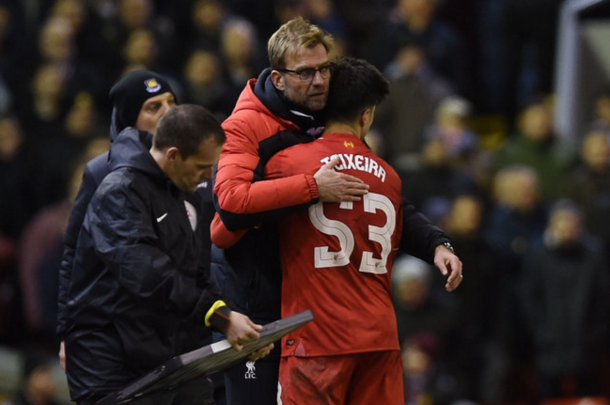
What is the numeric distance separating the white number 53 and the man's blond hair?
Result: 2.26ft

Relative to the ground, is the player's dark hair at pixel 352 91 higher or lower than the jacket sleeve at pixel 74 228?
higher

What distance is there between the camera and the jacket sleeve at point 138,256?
511 cm

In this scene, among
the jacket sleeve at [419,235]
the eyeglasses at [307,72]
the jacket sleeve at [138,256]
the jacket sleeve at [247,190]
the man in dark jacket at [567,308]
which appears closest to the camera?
the jacket sleeve at [138,256]

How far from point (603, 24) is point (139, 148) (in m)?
7.55

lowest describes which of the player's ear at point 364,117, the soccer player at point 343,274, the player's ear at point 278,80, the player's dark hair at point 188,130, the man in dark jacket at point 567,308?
the man in dark jacket at point 567,308

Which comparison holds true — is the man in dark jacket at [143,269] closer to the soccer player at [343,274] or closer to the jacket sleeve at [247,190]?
the jacket sleeve at [247,190]

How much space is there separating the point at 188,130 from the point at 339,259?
866 mm

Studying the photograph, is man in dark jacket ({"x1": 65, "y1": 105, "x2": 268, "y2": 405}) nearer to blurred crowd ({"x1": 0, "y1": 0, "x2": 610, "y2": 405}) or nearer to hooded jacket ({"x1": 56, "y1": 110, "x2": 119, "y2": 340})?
hooded jacket ({"x1": 56, "y1": 110, "x2": 119, "y2": 340})

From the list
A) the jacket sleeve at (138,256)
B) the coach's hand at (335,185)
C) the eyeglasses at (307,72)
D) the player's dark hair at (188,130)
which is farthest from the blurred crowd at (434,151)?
the jacket sleeve at (138,256)

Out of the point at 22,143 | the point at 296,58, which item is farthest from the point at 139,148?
the point at 22,143

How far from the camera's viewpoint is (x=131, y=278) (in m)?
5.11

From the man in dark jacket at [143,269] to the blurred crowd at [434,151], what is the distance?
3611mm

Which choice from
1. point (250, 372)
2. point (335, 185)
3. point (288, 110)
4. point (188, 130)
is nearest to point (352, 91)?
point (288, 110)

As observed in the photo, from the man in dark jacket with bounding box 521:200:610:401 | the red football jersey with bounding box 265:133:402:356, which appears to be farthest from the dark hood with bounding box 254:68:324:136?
the man in dark jacket with bounding box 521:200:610:401
